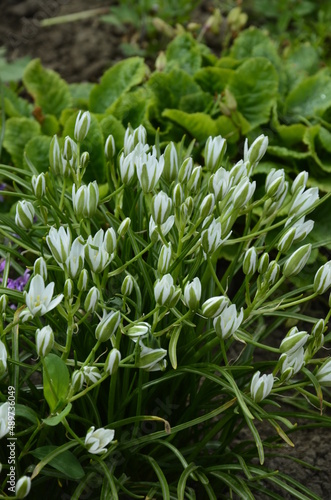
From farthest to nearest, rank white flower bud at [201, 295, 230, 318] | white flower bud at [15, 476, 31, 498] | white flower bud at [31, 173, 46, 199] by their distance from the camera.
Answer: white flower bud at [31, 173, 46, 199], white flower bud at [201, 295, 230, 318], white flower bud at [15, 476, 31, 498]

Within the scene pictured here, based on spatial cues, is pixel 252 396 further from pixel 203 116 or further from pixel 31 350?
pixel 203 116

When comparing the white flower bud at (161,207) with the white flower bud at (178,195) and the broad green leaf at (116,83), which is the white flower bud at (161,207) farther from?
the broad green leaf at (116,83)

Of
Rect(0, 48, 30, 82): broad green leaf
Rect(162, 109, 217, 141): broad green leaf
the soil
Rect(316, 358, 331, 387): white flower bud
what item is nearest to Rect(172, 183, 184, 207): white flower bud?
Rect(316, 358, 331, 387): white flower bud

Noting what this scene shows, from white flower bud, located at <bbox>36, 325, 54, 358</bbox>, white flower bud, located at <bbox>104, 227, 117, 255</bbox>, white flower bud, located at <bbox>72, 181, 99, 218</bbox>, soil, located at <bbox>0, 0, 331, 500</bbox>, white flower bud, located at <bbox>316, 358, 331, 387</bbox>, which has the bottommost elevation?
soil, located at <bbox>0, 0, 331, 500</bbox>

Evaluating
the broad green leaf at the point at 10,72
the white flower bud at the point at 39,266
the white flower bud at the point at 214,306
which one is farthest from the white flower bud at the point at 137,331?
the broad green leaf at the point at 10,72

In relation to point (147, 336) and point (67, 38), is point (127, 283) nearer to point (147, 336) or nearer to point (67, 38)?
point (147, 336)

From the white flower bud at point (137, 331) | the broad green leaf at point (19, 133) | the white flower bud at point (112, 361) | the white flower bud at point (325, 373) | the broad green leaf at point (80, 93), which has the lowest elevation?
the broad green leaf at point (80, 93)

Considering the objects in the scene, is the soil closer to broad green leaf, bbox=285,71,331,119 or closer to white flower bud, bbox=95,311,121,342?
broad green leaf, bbox=285,71,331,119
